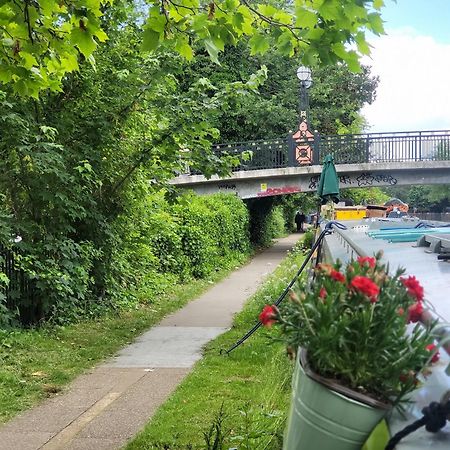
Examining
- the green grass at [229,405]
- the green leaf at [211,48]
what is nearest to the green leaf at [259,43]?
the green leaf at [211,48]

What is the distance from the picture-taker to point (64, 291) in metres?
8.66

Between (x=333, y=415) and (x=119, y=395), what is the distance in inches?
183

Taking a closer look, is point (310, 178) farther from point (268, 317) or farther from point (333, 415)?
point (333, 415)

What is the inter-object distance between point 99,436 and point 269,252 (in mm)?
22126

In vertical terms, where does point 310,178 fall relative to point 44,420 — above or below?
above

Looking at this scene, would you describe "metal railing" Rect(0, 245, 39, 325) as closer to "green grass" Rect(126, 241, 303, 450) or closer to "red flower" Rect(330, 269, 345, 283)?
"green grass" Rect(126, 241, 303, 450)

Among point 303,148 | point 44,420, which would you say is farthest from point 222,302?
point 303,148

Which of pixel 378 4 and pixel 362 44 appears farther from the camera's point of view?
pixel 362 44

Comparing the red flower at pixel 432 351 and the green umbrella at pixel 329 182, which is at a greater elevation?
the green umbrella at pixel 329 182

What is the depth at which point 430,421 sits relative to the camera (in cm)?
145

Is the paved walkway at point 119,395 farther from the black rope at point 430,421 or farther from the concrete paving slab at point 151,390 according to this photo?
the black rope at point 430,421

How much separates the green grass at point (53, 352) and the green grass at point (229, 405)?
141 cm

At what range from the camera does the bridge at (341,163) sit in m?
24.0

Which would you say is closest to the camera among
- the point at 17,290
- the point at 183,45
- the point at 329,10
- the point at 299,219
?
the point at 329,10
